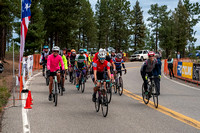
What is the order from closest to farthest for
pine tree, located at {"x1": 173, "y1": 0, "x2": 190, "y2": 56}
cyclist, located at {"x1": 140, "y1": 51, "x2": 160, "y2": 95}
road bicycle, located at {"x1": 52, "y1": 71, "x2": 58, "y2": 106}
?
road bicycle, located at {"x1": 52, "y1": 71, "x2": 58, "y2": 106} → cyclist, located at {"x1": 140, "y1": 51, "x2": 160, "y2": 95} → pine tree, located at {"x1": 173, "y1": 0, "x2": 190, "y2": 56}

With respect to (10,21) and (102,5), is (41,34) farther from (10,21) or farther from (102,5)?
(102,5)

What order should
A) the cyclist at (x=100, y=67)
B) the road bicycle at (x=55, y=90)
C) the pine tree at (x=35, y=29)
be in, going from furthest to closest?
1. the pine tree at (x=35, y=29)
2. the road bicycle at (x=55, y=90)
3. the cyclist at (x=100, y=67)

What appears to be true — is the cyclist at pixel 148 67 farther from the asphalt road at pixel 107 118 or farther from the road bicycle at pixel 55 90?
the road bicycle at pixel 55 90

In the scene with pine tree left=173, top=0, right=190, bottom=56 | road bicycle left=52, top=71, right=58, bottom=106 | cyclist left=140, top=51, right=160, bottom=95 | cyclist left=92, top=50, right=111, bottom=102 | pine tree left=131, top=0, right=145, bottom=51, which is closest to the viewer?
cyclist left=92, top=50, right=111, bottom=102

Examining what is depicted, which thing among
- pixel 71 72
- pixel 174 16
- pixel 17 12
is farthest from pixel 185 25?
pixel 71 72

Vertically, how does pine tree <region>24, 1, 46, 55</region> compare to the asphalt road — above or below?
above

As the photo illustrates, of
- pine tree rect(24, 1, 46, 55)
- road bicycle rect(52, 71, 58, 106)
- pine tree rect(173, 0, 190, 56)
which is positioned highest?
pine tree rect(173, 0, 190, 56)

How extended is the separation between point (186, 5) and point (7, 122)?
8925 centimetres

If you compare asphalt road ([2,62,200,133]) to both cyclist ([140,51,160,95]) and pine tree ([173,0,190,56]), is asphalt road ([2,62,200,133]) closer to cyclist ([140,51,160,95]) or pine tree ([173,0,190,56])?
cyclist ([140,51,160,95])

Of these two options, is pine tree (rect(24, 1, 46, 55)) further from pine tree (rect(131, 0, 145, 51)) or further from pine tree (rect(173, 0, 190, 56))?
pine tree (rect(173, 0, 190, 56))

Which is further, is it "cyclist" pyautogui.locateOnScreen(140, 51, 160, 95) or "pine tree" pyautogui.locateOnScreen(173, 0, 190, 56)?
"pine tree" pyautogui.locateOnScreen(173, 0, 190, 56)

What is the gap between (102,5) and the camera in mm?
75000

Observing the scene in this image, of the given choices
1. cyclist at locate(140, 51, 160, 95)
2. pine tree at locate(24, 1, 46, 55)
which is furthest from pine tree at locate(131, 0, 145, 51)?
cyclist at locate(140, 51, 160, 95)

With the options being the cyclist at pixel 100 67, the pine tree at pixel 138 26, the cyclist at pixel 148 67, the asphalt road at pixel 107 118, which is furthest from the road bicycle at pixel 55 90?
the pine tree at pixel 138 26
